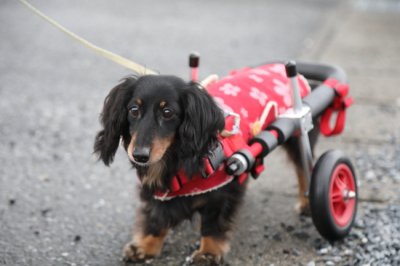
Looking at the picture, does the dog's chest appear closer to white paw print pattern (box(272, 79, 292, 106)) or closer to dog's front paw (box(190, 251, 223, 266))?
white paw print pattern (box(272, 79, 292, 106))

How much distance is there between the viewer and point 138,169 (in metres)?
2.83

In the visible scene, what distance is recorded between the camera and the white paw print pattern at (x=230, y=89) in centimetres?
306

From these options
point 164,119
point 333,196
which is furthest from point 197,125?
point 333,196

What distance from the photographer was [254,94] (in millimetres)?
3084

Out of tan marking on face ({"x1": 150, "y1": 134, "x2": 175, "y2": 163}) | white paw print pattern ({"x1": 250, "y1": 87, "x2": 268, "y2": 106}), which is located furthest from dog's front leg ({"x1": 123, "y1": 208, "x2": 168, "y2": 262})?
white paw print pattern ({"x1": 250, "y1": 87, "x2": 268, "y2": 106})

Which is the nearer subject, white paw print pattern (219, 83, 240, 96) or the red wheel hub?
white paw print pattern (219, 83, 240, 96)

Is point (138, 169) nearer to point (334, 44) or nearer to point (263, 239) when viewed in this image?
point (263, 239)

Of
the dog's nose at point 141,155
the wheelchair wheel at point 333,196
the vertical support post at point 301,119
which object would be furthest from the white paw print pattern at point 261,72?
the dog's nose at point 141,155

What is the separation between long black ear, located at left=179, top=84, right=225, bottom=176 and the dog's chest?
22cm

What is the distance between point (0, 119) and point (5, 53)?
2178mm

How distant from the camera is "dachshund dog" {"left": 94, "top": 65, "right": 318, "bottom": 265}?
2582 millimetres

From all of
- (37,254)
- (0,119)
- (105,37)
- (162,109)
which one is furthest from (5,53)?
(162,109)

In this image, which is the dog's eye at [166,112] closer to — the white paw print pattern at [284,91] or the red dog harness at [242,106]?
the red dog harness at [242,106]

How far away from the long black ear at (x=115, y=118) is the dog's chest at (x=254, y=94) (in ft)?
1.49
